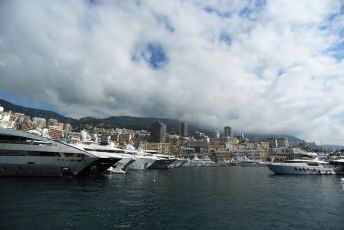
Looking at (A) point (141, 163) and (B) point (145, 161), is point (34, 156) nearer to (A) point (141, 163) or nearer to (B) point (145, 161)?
(A) point (141, 163)

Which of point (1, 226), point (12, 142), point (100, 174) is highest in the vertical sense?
point (12, 142)

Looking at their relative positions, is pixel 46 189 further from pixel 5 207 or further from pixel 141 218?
pixel 141 218

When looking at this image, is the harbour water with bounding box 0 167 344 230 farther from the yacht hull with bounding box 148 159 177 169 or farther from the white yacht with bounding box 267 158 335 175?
the yacht hull with bounding box 148 159 177 169

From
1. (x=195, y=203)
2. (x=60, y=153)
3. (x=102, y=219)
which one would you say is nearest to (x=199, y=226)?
(x=102, y=219)

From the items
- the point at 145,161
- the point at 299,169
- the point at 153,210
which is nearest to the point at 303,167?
the point at 299,169

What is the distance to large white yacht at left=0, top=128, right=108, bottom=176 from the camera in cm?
5659

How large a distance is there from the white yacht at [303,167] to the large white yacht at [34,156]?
211 feet

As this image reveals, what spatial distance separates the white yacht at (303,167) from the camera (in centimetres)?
9800

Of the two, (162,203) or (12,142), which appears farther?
(12,142)

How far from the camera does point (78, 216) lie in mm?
28891

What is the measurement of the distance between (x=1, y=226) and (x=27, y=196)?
14.1 m

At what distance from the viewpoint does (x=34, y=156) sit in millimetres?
57406

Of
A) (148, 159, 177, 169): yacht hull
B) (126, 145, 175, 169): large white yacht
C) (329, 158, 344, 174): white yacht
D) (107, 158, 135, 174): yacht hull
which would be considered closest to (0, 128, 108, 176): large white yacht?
(107, 158, 135, 174): yacht hull

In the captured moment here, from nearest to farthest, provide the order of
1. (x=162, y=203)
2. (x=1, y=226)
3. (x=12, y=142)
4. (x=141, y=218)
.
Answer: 1. (x=1, y=226)
2. (x=141, y=218)
3. (x=162, y=203)
4. (x=12, y=142)
